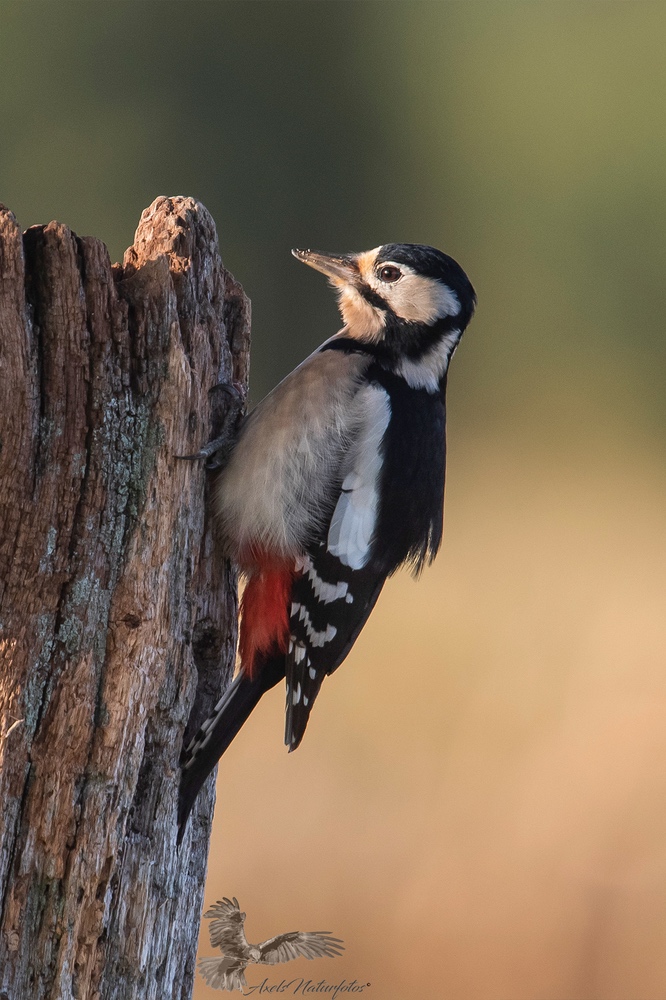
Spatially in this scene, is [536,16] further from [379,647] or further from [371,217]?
[379,647]

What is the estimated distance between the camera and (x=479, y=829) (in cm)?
455

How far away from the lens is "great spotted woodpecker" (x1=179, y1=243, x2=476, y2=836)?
8.02 ft

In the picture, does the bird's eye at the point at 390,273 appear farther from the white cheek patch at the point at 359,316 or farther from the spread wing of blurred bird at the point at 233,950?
the spread wing of blurred bird at the point at 233,950

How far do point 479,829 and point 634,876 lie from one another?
2.16 ft

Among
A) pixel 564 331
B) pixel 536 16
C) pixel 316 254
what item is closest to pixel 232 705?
pixel 316 254

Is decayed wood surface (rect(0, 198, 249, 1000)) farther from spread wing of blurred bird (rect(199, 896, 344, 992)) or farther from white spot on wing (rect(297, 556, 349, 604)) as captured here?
white spot on wing (rect(297, 556, 349, 604))

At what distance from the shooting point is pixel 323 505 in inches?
101

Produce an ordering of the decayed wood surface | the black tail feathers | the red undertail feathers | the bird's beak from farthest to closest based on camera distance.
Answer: the bird's beak < the red undertail feathers < the black tail feathers < the decayed wood surface

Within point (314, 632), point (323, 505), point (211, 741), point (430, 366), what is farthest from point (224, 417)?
point (211, 741)

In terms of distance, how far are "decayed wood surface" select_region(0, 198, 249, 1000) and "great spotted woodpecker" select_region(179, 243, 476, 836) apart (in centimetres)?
32

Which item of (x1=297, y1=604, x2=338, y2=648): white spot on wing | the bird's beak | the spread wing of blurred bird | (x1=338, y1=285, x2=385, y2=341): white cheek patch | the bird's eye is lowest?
the spread wing of blurred bird

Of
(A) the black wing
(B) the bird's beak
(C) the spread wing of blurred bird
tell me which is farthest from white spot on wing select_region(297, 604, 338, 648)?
(B) the bird's beak

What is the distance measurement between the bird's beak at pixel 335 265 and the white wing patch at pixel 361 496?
458 mm

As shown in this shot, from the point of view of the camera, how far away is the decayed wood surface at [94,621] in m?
1.83
